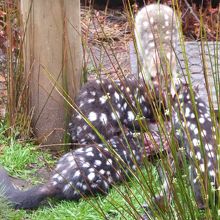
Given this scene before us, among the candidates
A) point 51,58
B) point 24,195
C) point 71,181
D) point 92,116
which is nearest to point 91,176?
point 71,181

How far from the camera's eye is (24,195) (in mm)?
4281

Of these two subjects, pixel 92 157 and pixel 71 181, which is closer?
pixel 71 181

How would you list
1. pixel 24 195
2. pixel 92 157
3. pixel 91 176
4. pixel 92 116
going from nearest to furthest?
pixel 24 195 < pixel 91 176 < pixel 92 157 < pixel 92 116

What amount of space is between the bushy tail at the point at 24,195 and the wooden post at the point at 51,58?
83 cm

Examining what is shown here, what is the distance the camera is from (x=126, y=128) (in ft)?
16.4

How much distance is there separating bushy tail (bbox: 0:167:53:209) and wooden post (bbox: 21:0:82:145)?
831 mm

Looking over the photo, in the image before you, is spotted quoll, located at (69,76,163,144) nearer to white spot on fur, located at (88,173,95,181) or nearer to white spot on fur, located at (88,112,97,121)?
white spot on fur, located at (88,112,97,121)

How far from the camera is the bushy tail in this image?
14.0 feet

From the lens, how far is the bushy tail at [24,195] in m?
4.25

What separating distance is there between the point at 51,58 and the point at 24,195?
1127 millimetres

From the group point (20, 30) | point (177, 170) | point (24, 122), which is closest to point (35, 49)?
point (20, 30)

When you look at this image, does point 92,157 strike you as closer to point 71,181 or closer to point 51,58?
point 71,181

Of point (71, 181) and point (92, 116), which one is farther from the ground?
point (92, 116)

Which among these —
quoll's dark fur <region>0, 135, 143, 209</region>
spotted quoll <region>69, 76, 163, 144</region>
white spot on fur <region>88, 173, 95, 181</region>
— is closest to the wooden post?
spotted quoll <region>69, 76, 163, 144</region>
